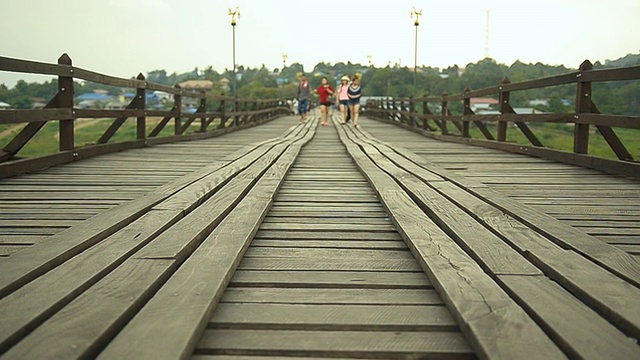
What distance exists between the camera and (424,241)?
301 centimetres

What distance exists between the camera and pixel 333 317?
2.09 m

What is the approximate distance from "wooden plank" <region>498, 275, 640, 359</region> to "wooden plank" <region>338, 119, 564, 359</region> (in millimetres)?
38

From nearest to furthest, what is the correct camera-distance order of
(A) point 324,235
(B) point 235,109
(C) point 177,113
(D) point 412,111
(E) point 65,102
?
(A) point 324,235 → (E) point 65,102 → (C) point 177,113 → (B) point 235,109 → (D) point 412,111

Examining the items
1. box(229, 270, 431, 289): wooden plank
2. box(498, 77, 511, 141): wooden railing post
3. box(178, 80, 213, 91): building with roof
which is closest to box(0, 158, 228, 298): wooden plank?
box(229, 270, 431, 289): wooden plank

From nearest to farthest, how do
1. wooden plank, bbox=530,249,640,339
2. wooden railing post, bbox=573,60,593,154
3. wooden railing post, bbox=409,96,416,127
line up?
wooden plank, bbox=530,249,640,339
wooden railing post, bbox=573,60,593,154
wooden railing post, bbox=409,96,416,127

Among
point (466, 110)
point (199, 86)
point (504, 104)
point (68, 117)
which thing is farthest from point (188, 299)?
point (199, 86)

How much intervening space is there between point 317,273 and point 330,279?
10 centimetres

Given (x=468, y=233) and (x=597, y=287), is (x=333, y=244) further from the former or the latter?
(x=597, y=287)

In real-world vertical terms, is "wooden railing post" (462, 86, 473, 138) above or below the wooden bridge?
above

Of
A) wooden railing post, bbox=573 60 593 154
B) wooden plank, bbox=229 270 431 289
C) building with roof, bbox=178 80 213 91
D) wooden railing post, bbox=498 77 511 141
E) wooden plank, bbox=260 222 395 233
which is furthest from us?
building with roof, bbox=178 80 213 91

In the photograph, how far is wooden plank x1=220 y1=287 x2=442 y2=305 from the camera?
2268 millimetres

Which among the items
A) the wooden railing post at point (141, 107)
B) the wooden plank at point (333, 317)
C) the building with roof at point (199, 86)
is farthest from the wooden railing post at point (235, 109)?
the wooden plank at point (333, 317)

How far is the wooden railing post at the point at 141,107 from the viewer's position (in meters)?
9.30

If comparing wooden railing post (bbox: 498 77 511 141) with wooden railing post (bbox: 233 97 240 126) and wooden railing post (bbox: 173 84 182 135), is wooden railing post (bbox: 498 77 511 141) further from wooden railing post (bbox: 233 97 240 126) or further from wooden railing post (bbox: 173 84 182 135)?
wooden railing post (bbox: 233 97 240 126)
